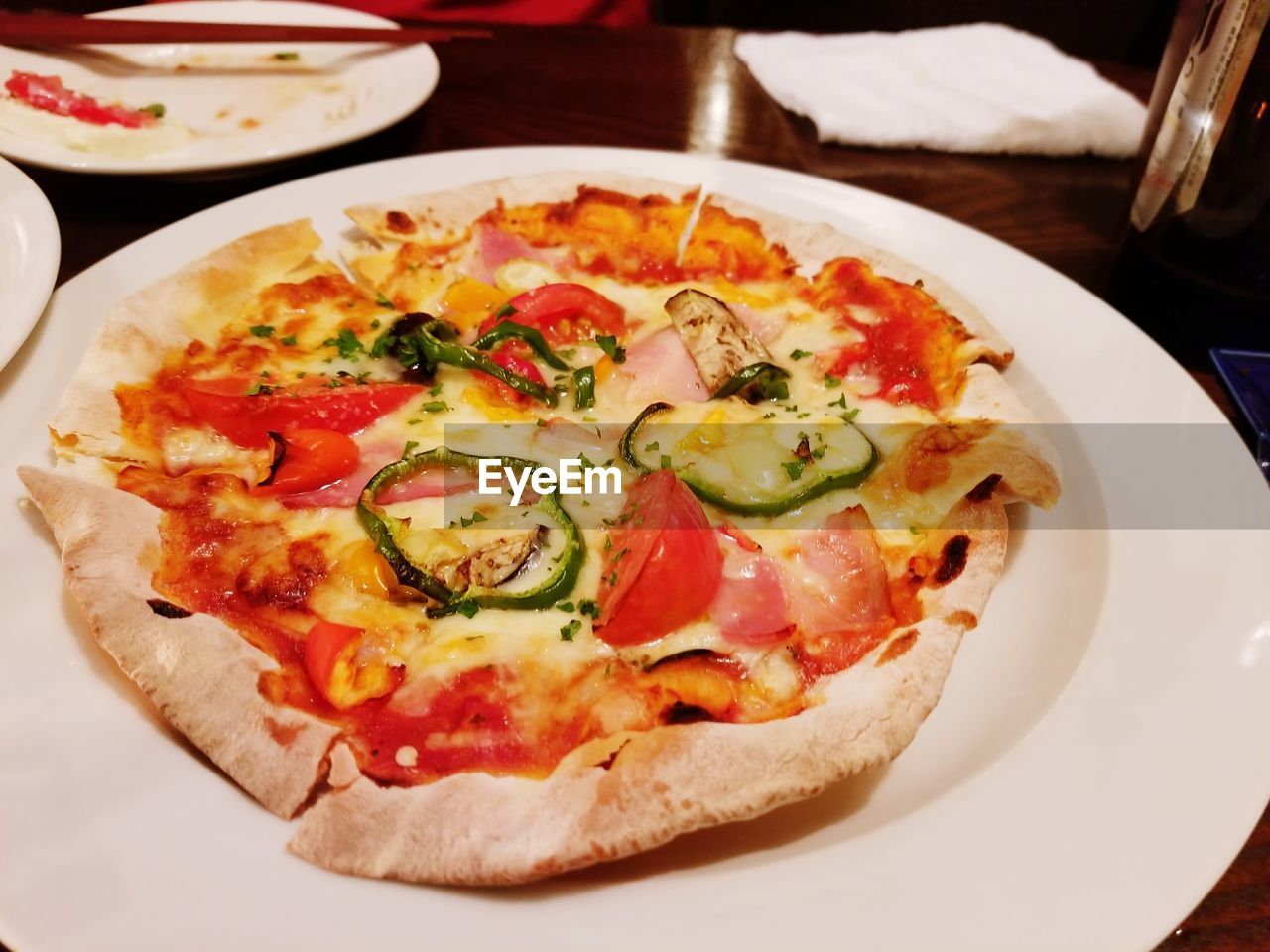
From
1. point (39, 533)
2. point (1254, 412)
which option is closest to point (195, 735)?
point (39, 533)

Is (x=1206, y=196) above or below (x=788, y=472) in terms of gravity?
above

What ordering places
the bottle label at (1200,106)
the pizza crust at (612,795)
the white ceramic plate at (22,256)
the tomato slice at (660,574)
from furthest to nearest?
the bottle label at (1200,106)
the white ceramic plate at (22,256)
the tomato slice at (660,574)
the pizza crust at (612,795)

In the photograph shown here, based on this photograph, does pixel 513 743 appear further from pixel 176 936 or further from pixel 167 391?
pixel 167 391

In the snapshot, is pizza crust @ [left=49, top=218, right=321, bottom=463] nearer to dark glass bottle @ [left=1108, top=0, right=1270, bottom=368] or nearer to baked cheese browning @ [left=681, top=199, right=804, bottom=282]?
baked cheese browning @ [left=681, top=199, right=804, bottom=282]

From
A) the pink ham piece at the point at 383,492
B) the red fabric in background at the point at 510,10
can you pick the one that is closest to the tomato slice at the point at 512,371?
the pink ham piece at the point at 383,492

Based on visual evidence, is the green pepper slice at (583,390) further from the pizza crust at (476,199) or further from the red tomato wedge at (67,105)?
the red tomato wedge at (67,105)

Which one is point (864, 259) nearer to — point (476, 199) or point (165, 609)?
point (476, 199)

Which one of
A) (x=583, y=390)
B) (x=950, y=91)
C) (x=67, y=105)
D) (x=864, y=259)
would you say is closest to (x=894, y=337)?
(x=864, y=259)
